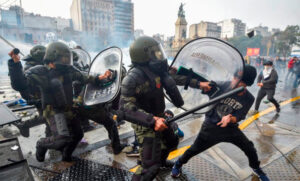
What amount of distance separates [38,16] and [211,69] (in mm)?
77069

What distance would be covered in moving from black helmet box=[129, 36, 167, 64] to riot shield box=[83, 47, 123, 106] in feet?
2.40

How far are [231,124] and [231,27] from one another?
113710 mm

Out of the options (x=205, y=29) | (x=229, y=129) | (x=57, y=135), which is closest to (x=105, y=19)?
(x=205, y=29)

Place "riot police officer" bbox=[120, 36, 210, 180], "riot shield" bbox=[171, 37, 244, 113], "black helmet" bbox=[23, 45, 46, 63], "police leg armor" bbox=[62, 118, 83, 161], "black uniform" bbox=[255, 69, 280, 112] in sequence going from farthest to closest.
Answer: "black uniform" bbox=[255, 69, 280, 112], "black helmet" bbox=[23, 45, 46, 63], "police leg armor" bbox=[62, 118, 83, 161], "riot police officer" bbox=[120, 36, 210, 180], "riot shield" bbox=[171, 37, 244, 113]

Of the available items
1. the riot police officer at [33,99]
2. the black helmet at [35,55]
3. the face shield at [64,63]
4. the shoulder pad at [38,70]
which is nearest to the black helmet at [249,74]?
the face shield at [64,63]

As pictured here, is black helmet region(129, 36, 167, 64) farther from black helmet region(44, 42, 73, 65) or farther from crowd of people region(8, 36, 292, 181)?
black helmet region(44, 42, 73, 65)

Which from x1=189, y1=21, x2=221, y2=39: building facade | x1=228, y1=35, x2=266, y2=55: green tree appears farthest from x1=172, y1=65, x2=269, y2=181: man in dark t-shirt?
x1=189, y1=21, x2=221, y2=39: building facade

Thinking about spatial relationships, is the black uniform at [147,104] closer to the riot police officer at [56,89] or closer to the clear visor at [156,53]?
the clear visor at [156,53]

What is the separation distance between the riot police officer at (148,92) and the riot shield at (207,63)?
0.44ft

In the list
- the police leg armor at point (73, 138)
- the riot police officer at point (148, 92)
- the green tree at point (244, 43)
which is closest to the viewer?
the riot police officer at point (148, 92)

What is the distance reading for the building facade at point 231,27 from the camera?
100 meters

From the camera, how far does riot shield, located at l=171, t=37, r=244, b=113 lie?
6.27 feet

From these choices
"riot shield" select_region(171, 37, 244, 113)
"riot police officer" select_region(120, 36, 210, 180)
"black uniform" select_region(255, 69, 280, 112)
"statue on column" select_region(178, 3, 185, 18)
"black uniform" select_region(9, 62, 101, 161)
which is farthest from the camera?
"statue on column" select_region(178, 3, 185, 18)

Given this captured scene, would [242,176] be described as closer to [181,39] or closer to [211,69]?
[211,69]
